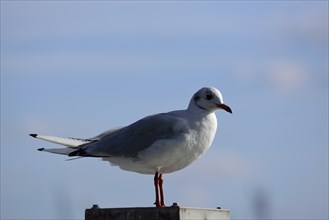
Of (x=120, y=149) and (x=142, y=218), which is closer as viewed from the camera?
(x=142, y=218)

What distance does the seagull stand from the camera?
9164mm

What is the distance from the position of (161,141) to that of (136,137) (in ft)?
1.58

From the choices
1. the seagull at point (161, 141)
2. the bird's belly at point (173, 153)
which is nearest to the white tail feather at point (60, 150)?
the seagull at point (161, 141)

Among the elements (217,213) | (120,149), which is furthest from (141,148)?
(217,213)

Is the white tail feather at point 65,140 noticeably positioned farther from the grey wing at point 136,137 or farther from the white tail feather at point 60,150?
the grey wing at point 136,137

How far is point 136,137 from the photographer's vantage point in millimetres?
9617

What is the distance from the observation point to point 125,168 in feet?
32.0

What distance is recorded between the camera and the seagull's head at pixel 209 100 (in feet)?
30.8

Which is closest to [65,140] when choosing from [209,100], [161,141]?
[161,141]

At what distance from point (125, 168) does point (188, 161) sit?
1.02 metres

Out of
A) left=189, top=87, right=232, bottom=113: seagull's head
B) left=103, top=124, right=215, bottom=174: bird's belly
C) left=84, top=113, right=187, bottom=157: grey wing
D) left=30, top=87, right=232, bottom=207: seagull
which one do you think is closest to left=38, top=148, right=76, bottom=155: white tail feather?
left=30, top=87, right=232, bottom=207: seagull

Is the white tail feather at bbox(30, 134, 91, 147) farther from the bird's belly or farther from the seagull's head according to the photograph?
the seagull's head

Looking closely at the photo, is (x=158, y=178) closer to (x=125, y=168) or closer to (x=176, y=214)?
(x=125, y=168)

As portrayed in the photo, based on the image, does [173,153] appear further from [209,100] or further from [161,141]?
[209,100]
